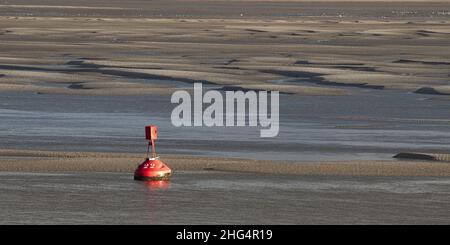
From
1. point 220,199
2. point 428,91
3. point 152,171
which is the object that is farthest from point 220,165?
point 428,91

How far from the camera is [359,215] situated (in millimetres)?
14500

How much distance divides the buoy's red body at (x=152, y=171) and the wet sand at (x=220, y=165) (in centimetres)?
92

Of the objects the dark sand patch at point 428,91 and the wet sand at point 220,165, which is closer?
the wet sand at point 220,165

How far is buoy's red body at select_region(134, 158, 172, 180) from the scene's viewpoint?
16.5 meters

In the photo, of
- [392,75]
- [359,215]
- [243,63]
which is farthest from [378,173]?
[243,63]

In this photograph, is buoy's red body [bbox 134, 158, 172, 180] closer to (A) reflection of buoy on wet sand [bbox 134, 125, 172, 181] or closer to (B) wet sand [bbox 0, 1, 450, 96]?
(A) reflection of buoy on wet sand [bbox 134, 125, 172, 181]

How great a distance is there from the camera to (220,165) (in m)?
18.1

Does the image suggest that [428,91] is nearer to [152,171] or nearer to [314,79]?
[314,79]

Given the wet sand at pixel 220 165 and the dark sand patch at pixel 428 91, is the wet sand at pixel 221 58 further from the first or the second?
the wet sand at pixel 220 165

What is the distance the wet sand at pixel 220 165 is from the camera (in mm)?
17703

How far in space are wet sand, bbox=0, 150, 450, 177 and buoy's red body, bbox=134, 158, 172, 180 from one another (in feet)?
3.02

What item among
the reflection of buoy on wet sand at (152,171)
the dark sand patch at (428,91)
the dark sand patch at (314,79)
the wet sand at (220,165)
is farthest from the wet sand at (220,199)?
the dark sand patch at (314,79)

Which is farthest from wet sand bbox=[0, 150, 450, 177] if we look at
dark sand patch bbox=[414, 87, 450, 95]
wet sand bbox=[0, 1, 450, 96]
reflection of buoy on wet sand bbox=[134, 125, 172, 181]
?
dark sand patch bbox=[414, 87, 450, 95]
